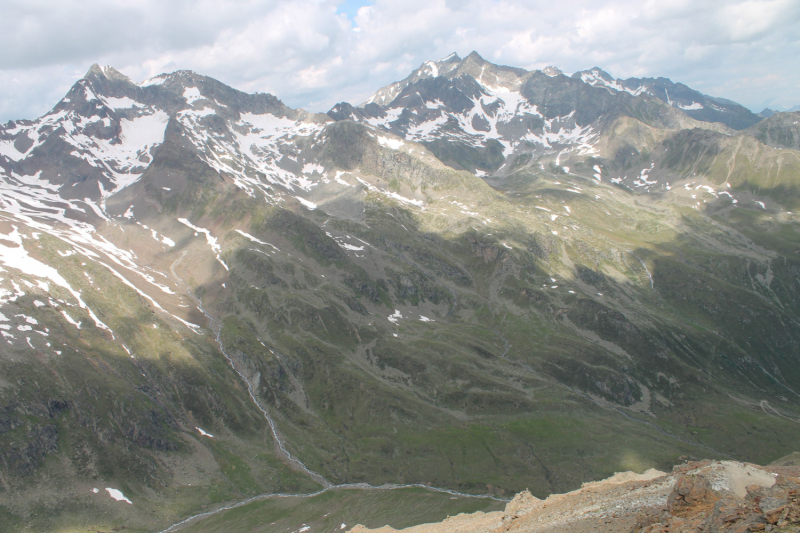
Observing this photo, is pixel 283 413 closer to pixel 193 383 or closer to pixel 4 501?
pixel 193 383

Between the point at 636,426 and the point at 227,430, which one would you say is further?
the point at 636,426

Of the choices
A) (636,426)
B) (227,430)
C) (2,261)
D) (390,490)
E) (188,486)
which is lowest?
(636,426)

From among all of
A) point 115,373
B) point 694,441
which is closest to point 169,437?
point 115,373

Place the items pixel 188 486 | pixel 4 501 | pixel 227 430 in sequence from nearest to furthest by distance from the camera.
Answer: pixel 4 501 → pixel 188 486 → pixel 227 430

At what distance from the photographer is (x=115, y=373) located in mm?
161000

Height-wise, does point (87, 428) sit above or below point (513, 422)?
above

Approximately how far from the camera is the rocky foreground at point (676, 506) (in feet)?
91.7

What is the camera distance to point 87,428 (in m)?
143

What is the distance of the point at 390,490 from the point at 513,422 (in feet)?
200

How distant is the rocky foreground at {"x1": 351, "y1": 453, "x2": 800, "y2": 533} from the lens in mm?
27938

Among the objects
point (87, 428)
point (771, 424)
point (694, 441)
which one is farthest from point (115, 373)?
point (771, 424)

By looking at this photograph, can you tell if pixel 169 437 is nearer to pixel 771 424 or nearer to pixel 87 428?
pixel 87 428

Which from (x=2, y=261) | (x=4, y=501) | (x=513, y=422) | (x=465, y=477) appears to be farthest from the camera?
(x=2, y=261)

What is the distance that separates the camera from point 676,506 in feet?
115
